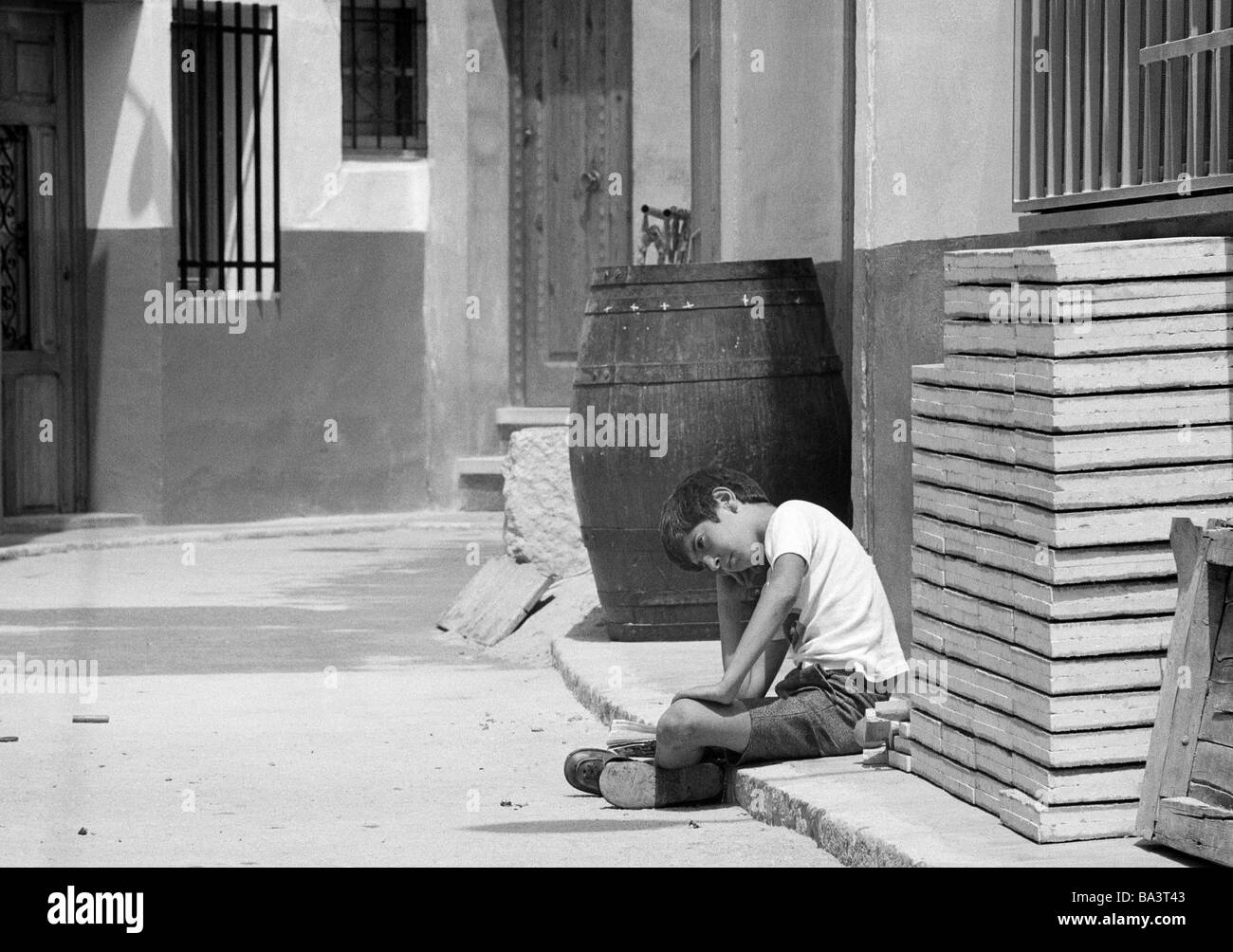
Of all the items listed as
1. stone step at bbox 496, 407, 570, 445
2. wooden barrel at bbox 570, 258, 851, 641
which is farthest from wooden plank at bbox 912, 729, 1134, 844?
stone step at bbox 496, 407, 570, 445

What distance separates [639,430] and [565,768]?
7.16 feet

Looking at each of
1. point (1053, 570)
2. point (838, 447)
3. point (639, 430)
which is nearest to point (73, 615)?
point (639, 430)

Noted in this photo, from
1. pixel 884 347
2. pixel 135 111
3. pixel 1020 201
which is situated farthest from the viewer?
pixel 135 111

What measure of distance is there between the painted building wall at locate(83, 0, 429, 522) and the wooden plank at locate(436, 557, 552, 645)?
13.6 ft

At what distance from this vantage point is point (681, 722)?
491 cm

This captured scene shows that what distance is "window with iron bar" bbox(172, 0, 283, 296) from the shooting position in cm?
1235

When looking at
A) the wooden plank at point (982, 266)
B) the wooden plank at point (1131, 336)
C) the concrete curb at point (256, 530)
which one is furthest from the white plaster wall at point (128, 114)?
the wooden plank at point (1131, 336)

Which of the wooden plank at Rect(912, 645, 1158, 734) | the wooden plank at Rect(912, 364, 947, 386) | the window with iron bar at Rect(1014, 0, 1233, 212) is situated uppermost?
the window with iron bar at Rect(1014, 0, 1233, 212)

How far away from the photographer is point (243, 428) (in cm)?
1253

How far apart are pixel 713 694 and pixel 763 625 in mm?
217

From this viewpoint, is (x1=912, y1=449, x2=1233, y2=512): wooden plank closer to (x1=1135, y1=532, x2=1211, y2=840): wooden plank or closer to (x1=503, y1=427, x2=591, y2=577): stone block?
(x1=1135, y1=532, x2=1211, y2=840): wooden plank

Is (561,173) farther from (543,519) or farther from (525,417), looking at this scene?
(543,519)

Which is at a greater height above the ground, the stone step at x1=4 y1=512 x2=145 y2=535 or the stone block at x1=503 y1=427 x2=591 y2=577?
the stone block at x1=503 y1=427 x2=591 y2=577

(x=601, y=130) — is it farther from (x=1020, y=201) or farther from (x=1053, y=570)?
(x=1053, y=570)
